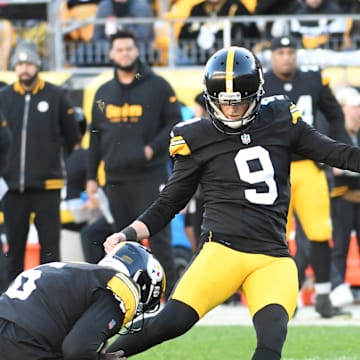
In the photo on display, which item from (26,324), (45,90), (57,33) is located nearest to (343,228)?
(45,90)

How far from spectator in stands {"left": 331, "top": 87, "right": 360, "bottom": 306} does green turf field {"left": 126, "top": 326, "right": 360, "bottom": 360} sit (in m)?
1.65

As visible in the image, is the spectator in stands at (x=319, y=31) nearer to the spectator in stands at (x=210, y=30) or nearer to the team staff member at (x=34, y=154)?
the spectator in stands at (x=210, y=30)

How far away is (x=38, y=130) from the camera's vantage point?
977 centimetres

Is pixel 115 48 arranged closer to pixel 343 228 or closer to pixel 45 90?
pixel 45 90

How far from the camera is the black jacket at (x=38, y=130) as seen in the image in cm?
966

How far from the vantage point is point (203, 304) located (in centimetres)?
586

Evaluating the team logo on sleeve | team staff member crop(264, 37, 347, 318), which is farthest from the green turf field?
the team logo on sleeve

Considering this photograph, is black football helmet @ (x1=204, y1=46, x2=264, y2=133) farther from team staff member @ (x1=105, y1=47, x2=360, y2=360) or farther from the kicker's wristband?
the kicker's wristband

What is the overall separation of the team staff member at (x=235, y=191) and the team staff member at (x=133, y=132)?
3.17 meters

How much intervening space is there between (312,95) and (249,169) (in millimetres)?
3228

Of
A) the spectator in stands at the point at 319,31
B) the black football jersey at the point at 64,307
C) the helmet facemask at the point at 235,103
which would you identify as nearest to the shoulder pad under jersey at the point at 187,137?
the helmet facemask at the point at 235,103

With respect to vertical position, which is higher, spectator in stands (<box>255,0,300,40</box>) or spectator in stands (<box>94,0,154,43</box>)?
spectator in stands (<box>255,0,300,40</box>)

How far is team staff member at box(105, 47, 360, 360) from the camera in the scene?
5836 millimetres

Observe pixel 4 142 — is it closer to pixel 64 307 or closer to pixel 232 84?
pixel 232 84
